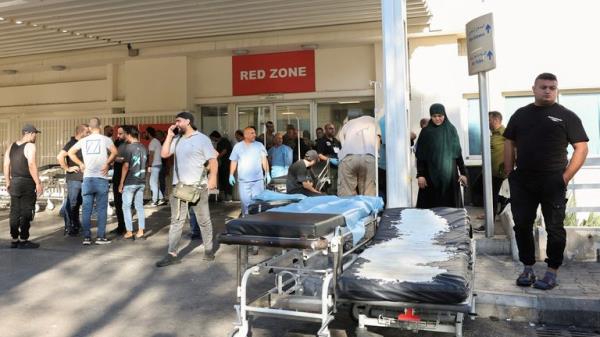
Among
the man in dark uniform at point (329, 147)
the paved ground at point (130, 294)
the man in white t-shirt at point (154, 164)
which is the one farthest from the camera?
the man in white t-shirt at point (154, 164)

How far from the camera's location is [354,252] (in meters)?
4.34

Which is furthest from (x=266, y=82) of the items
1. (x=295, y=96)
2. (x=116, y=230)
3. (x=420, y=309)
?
(x=420, y=309)

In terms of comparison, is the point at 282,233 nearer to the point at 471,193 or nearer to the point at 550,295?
the point at 550,295

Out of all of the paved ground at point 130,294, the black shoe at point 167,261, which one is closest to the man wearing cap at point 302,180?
the paved ground at point 130,294

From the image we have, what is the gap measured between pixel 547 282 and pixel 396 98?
9.48 ft

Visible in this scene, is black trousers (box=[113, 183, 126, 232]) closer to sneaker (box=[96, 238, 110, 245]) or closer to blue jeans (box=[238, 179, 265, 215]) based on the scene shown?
sneaker (box=[96, 238, 110, 245])

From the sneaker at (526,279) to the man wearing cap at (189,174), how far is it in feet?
12.4

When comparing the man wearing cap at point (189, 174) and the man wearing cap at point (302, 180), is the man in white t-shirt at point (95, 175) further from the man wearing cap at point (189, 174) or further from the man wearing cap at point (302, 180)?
the man wearing cap at point (302, 180)

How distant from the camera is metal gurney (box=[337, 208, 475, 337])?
319 centimetres

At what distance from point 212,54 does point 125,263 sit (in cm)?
738

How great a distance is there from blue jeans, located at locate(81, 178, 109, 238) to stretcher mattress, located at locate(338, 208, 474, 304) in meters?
4.95

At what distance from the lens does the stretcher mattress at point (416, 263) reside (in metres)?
3.20

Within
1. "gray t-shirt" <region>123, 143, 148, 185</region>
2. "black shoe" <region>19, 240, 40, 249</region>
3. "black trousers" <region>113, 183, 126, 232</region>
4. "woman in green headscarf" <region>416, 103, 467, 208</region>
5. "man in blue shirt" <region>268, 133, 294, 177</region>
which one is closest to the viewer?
"woman in green headscarf" <region>416, 103, 467, 208</region>

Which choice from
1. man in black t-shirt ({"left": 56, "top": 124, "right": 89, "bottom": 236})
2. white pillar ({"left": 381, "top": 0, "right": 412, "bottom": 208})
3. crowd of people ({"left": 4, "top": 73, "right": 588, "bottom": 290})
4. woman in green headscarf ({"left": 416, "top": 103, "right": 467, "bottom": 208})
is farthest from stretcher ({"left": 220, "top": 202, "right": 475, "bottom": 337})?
man in black t-shirt ({"left": 56, "top": 124, "right": 89, "bottom": 236})
